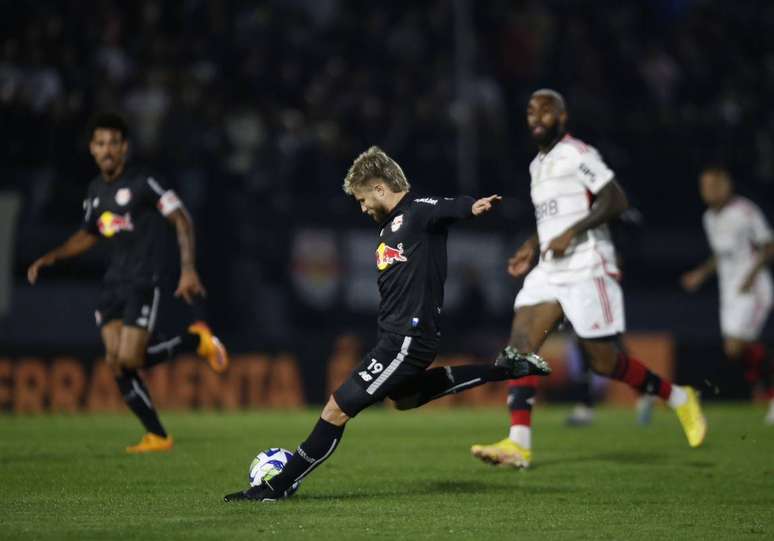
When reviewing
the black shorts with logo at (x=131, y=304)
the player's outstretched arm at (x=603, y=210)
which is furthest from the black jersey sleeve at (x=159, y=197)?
the player's outstretched arm at (x=603, y=210)

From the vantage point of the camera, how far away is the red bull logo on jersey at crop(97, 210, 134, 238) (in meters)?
10.8

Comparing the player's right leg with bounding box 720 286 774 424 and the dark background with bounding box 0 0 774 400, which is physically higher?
the dark background with bounding box 0 0 774 400

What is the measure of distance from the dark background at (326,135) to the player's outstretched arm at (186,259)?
6236mm

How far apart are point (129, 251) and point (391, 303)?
3.70 m

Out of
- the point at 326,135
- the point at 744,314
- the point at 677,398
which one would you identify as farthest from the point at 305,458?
the point at 326,135

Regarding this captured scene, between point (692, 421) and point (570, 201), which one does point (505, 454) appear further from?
point (570, 201)

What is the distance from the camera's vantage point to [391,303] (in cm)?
785

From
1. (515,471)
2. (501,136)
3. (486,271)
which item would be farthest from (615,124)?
(515,471)

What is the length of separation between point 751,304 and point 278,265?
20.4ft

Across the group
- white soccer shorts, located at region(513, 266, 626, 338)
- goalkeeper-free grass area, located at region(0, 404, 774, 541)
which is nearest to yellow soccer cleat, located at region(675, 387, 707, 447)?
goalkeeper-free grass area, located at region(0, 404, 774, 541)

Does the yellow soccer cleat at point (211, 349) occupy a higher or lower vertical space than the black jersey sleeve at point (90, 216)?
lower

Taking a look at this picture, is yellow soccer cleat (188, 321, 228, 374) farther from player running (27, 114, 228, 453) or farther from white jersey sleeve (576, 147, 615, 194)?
white jersey sleeve (576, 147, 615, 194)

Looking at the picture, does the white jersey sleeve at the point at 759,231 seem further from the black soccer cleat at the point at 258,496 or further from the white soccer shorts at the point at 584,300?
the black soccer cleat at the point at 258,496

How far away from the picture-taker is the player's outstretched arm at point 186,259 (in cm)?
1038
